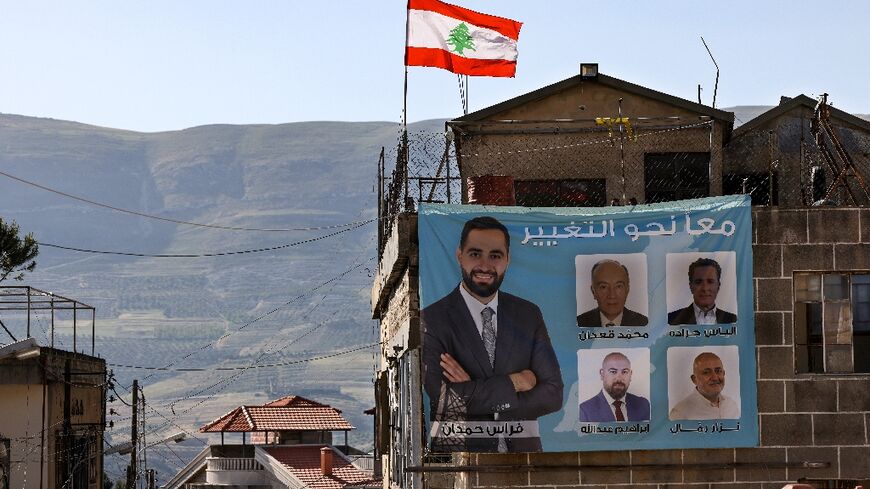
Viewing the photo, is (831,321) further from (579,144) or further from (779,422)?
(579,144)

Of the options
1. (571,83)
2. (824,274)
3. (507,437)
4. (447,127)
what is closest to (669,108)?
(571,83)

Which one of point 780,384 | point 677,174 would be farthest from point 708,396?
point 677,174

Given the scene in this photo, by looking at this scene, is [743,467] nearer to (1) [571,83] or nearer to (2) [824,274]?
(2) [824,274]

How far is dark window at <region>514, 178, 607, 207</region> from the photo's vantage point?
3303cm

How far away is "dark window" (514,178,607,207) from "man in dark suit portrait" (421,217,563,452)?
8.91 m

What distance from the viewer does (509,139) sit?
34.2 meters

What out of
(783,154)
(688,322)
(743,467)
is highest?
(783,154)

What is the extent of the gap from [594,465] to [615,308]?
96.7 inches

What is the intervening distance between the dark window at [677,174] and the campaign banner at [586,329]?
9792 mm

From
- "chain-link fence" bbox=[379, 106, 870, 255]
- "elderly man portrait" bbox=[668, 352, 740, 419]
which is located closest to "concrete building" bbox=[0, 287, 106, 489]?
"chain-link fence" bbox=[379, 106, 870, 255]

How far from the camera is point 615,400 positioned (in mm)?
23938

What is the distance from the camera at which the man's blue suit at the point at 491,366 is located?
78.0 ft

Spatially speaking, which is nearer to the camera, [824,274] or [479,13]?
[824,274]

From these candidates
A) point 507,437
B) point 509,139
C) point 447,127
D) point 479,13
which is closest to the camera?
point 507,437
